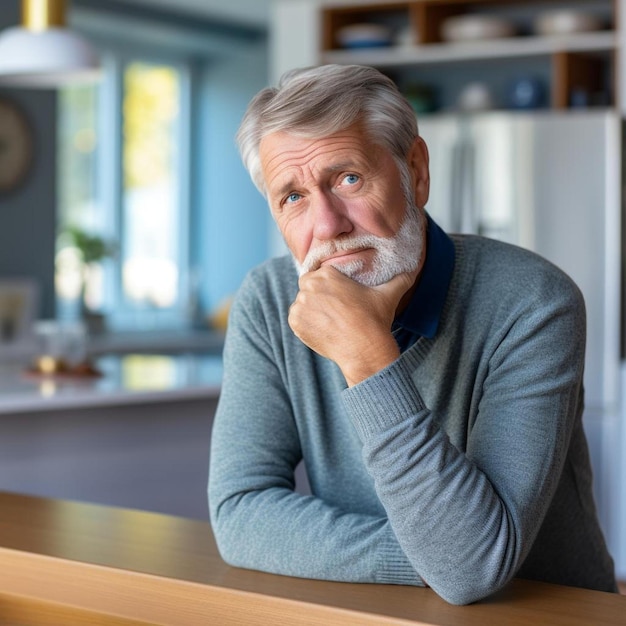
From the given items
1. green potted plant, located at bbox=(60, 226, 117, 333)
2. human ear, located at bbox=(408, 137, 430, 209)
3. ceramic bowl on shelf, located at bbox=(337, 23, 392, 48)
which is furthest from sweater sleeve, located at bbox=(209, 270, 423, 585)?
green potted plant, located at bbox=(60, 226, 117, 333)

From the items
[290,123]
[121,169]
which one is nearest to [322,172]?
[290,123]

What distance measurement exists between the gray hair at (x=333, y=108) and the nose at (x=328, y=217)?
0.08 metres

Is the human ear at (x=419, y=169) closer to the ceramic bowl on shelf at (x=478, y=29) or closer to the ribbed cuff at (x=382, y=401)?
the ribbed cuff at (x=382, y=401)

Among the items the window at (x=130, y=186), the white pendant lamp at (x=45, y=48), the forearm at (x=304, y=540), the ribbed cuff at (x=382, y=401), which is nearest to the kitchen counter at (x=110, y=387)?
the white pendant lamp at (x=45, y=48)

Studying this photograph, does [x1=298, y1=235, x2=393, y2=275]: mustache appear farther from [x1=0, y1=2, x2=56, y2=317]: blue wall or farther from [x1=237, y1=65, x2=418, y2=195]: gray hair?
[x1=0, y1=2, x2=56, y2=317]: blue wall

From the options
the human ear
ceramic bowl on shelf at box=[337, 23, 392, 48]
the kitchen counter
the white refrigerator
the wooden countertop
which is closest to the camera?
the wooden countertop

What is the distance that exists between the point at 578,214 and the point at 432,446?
3.24m

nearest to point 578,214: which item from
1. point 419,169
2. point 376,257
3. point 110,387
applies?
point 110,387

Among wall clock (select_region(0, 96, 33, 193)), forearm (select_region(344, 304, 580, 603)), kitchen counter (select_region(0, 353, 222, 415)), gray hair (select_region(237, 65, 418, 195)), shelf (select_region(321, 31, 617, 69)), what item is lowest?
kitchen counter (select_region(0, 353, 222, 415))

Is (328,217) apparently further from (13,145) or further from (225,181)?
(225,181)

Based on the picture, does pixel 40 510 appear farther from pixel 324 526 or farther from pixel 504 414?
pixel 504 414

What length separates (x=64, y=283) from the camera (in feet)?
21.4

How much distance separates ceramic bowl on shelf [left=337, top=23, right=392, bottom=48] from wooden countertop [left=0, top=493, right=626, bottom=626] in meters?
3.84

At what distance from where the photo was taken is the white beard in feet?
4.37
